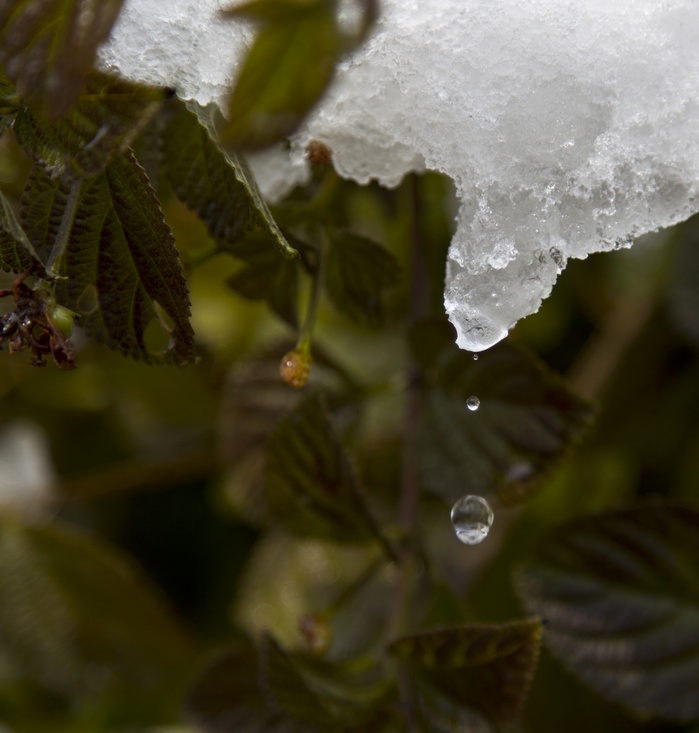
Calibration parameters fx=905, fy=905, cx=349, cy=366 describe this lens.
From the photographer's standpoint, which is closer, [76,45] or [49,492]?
[76,45]

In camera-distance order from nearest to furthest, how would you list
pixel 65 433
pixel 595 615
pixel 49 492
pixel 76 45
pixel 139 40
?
pixel 76 45, pixel 139 40, pixel 595 615, pixel 49 492, pixel 65 433

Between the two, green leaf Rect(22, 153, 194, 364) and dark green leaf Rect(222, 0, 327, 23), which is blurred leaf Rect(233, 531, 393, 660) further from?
dark green leaf Rect(222, 0, 327, 23)

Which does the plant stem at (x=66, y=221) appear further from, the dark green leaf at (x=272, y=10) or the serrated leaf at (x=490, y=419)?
the serrated leaf at (x=490, y=419)

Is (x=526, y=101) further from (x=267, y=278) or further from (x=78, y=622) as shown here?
(x=78, y=622)

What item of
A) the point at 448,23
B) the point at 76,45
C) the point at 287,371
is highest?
the point at 76,45

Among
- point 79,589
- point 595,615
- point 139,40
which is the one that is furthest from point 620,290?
point 139,40

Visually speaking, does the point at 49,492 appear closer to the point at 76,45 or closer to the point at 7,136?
the point at 7,136

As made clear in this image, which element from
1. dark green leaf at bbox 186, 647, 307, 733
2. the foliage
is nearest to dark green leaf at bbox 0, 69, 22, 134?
the foliage

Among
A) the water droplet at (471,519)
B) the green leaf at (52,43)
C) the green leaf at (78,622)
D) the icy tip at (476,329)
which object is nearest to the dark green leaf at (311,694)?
the water droplet at (471,519)
